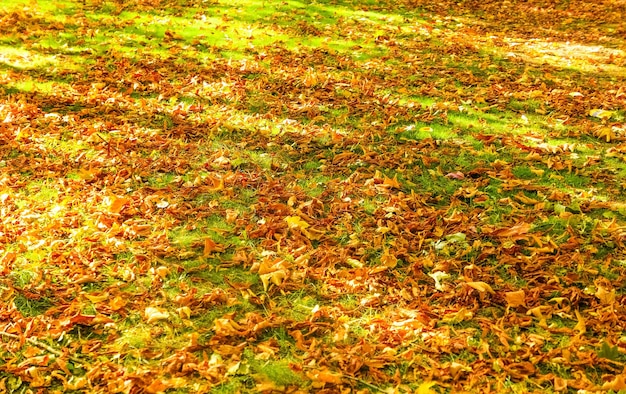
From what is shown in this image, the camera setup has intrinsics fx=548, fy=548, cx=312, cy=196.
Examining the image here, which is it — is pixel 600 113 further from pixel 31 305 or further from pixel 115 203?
pixel 31 305

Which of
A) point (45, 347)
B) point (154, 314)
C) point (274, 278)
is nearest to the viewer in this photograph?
point (45, 347)

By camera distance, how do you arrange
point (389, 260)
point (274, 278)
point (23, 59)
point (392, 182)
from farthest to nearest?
1. point (23, 59)
2. point (392, 182)
3. point (389, 260)
4. point (274, 278)

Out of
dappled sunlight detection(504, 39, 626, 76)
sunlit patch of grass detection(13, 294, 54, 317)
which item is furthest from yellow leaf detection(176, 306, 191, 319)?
dappled sunlight detection(504, 39, 626, 76)

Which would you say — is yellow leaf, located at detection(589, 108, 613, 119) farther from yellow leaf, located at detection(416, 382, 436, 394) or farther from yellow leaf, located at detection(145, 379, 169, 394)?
yellow leaf, located at detection(145, 379, 169, 394)

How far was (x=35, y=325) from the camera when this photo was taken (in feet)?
10.9

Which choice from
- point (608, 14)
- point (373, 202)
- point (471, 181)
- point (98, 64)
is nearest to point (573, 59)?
point (608, 14)

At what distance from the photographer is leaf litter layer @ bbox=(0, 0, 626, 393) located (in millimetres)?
3143

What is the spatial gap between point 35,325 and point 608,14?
36.5 ft

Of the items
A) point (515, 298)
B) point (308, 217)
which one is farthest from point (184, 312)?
point (515, 298)

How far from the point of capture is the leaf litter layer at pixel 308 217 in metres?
3.14

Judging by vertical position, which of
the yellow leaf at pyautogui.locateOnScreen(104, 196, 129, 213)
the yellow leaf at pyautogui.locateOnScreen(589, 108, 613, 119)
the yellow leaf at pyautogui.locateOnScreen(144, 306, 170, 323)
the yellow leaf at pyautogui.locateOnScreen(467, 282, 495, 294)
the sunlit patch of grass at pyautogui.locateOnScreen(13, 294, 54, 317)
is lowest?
the sunlit patch of grass at pyautogui.locateOnScreen(13, 294, 54, 317)

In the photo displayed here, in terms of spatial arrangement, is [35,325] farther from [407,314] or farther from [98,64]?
[98,64]

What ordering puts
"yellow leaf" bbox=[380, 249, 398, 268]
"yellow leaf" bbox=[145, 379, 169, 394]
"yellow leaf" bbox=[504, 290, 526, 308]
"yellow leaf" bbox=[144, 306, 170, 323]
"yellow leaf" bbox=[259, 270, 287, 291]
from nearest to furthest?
"yellow leaf" bbox=[145, 379, 169, 394]
"yellow leaf" bbox=[144, 306, 170, 323]
"yellow leaf" bbox=[504, 290, 526, 308]
"yellow leaf" bbox=[259, 270, 287, 291]
"yellow leaf" bbox=[380, 249, 398, 268]

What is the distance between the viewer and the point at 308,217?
4.38 m
